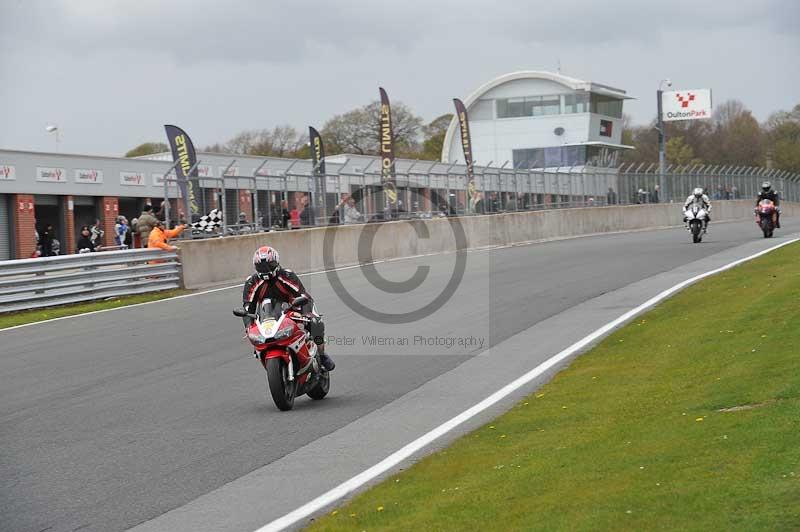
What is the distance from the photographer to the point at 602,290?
65.7 ft

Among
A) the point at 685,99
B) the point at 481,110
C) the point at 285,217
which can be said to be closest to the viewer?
the point at 285,217

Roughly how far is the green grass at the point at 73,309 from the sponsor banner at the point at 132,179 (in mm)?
25064

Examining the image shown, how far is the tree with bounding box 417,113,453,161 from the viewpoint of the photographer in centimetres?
12269

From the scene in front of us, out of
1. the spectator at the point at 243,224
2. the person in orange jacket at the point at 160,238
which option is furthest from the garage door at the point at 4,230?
the person in orange jacket at the point at 160,238

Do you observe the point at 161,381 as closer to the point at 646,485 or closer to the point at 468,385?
the point at 468,385

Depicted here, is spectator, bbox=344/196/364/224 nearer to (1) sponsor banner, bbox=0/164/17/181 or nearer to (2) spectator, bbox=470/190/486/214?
(2) spectator, bbox=470/190/486/214

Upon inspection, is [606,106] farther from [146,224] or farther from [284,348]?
[284,348]

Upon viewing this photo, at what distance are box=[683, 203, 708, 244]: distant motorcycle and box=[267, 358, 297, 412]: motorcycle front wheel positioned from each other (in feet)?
75.6

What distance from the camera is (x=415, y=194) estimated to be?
35.1 meters

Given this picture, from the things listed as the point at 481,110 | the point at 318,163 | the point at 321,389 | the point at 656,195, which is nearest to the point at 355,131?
the point at 481,110

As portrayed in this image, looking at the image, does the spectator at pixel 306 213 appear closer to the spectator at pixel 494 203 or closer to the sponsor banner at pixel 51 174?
the spectator at pixel 494 203

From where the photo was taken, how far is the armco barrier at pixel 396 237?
25453 mm

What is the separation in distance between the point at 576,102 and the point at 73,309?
266 feet

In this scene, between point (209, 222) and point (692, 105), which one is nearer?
point (209, 222)
